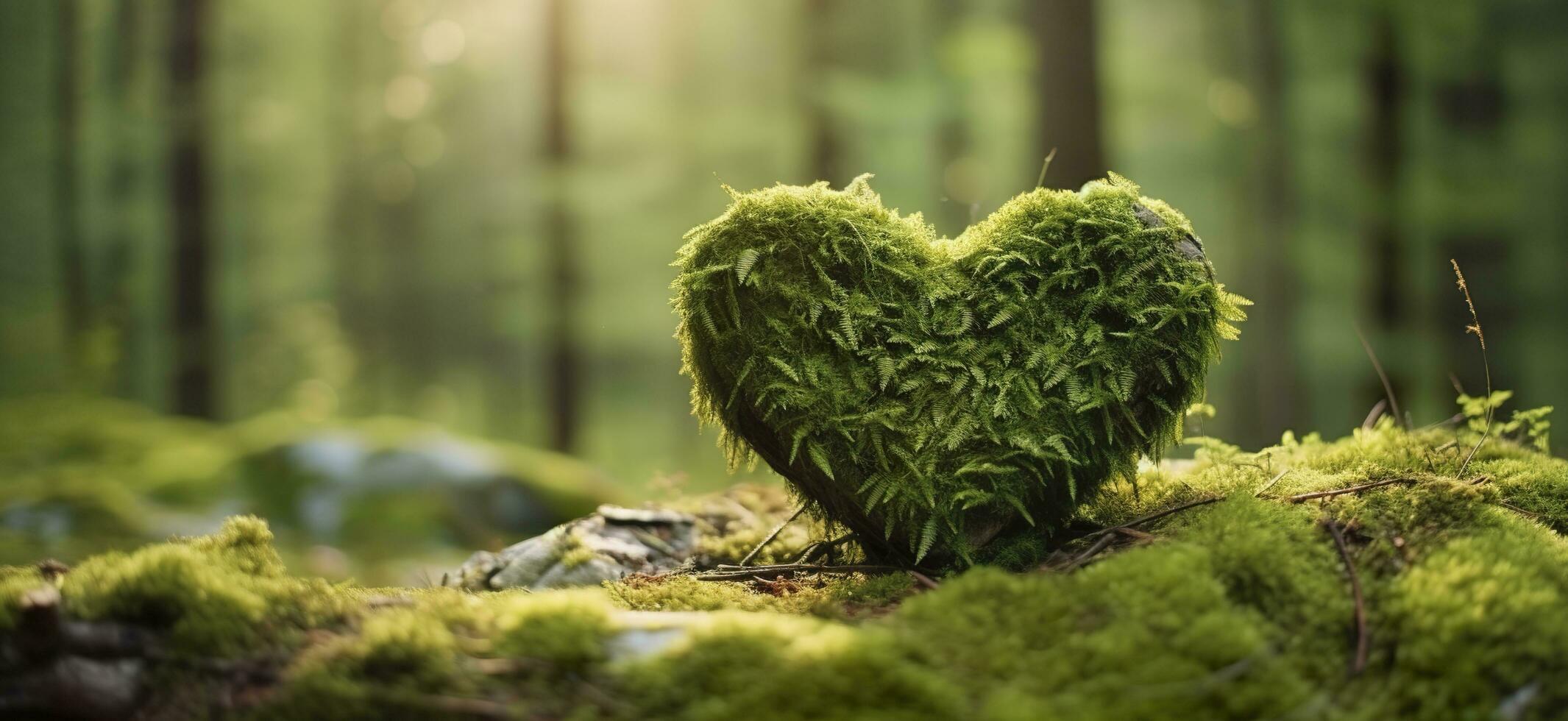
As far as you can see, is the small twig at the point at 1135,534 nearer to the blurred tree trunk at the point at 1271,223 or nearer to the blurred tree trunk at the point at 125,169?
the blurred tree trunk at the point at 1271,223

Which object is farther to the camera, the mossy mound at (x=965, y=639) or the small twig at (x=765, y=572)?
the small twig at (x=765, y=572)

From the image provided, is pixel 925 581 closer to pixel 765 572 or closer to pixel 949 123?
pixel 765 572

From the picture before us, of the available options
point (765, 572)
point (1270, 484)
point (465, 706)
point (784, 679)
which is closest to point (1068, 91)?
point (1270, 484)

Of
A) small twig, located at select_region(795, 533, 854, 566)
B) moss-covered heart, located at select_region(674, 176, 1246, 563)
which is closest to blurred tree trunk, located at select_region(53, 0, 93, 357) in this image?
small twig, located at select_region(795, 533, 854, 566)

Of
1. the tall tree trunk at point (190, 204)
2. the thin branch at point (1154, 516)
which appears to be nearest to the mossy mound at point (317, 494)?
the tall tree trunk at point (190, 204)

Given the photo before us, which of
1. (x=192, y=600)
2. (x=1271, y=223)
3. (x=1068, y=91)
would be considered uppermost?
(x=1068, y=91)

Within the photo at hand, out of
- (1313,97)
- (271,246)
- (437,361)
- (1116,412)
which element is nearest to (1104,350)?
(1116,412)

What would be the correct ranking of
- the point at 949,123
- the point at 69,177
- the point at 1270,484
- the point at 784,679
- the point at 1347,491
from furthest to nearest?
the point at 69,177 → the point at 949,123 → the point at 1270,484 → the point at 1347,491 → the point at 784,679
